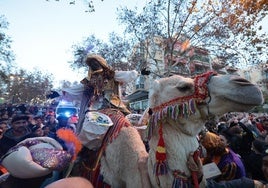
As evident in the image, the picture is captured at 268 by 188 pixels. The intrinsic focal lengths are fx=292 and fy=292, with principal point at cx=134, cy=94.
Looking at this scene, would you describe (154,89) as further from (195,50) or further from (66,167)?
(195,50)

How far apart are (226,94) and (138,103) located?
30396 mm

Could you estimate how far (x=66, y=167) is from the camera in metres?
3.04

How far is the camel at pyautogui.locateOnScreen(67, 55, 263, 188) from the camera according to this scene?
226 cm

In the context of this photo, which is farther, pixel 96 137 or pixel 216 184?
pixel 96 137

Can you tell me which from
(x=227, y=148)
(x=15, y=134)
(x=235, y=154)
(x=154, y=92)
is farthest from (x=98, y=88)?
(x=15, y=134)

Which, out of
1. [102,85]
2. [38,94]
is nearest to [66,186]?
[102,85]

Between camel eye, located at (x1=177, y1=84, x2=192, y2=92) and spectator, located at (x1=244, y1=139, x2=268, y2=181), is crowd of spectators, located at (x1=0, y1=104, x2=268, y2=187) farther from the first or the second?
camel eye, located at (x1=177, y1=84, x2=192, y2=92)

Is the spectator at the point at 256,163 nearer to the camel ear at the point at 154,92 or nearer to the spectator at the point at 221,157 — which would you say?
the spectator at the point at 221,157

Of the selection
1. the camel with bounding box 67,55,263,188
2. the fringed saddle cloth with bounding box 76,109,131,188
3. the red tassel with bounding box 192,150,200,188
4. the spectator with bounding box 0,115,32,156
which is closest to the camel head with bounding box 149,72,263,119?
the camel with bounding box 67,55,263,188

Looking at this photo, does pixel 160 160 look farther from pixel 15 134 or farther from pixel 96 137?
Result: pixel 15 134

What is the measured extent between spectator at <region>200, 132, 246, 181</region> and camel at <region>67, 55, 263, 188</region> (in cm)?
122

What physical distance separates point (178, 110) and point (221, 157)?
61.5 inches

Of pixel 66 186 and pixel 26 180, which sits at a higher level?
pixel 66 186

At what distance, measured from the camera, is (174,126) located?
248 cm
